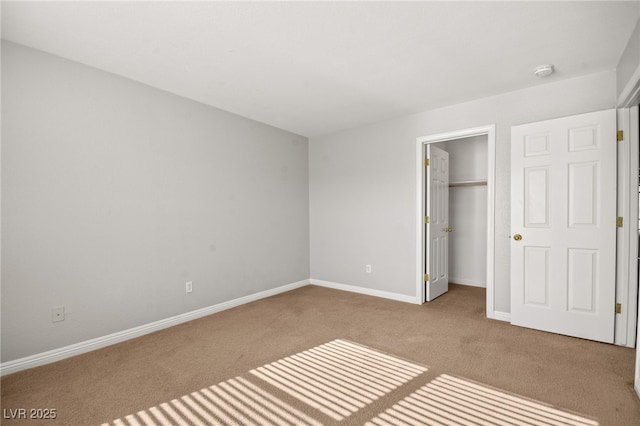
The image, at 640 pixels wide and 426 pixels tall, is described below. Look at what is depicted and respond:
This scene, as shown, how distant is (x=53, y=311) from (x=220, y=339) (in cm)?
133

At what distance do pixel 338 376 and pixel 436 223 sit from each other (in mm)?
2714

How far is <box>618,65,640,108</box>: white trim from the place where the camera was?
220cm

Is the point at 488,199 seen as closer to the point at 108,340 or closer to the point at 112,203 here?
the point at 112,203

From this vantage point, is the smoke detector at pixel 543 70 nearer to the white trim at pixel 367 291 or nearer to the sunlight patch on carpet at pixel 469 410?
the sunlight patch on carpet at pixel 469 410

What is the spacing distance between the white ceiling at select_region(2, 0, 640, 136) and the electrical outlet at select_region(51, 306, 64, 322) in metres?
2.05

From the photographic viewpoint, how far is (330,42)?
240 centimetres

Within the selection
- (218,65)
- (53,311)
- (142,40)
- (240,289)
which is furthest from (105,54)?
(240,289)

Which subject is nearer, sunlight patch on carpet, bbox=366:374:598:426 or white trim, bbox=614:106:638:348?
sunlight patch on carpet, bbox=366:374:598:426

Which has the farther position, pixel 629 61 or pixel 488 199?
pixel 488 199

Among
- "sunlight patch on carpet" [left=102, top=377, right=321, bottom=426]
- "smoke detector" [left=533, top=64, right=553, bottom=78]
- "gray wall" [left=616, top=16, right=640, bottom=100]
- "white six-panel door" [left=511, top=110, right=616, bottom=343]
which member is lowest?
"sunlight patch on carpet" [left=102, top=377, right=321, bottom=426]

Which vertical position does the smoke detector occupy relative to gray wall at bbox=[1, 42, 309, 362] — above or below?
above

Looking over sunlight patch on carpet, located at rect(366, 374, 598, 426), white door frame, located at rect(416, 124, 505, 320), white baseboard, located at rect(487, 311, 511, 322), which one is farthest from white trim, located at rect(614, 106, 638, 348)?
sunlight patch on carpet, located at rect(366, 374, 598, 426)

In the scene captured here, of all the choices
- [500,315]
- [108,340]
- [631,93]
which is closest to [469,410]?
[500,315]

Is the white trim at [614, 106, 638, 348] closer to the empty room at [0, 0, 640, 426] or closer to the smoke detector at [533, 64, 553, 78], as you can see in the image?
the empty room at [0, 0, 640, 426]
